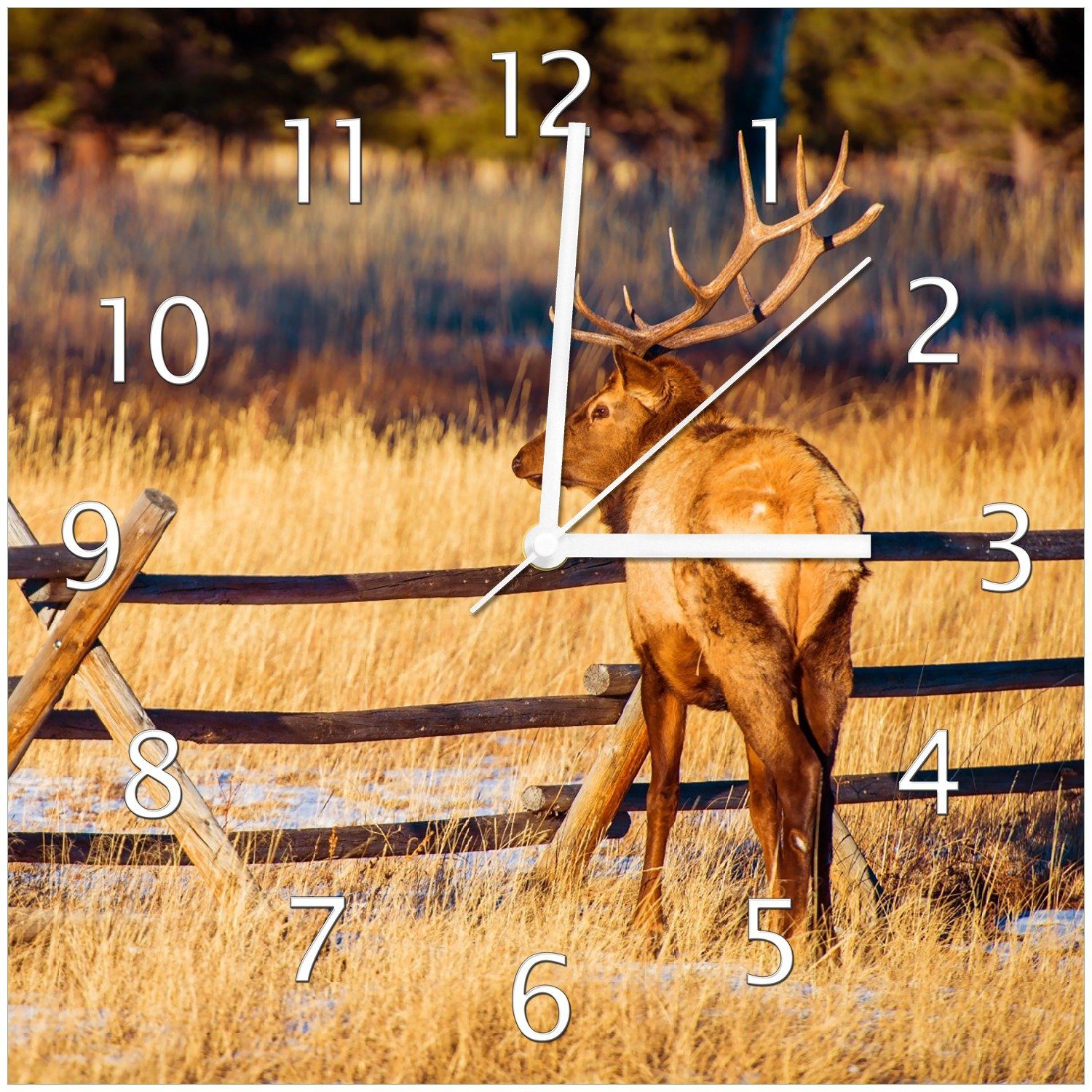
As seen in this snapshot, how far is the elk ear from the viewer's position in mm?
4027

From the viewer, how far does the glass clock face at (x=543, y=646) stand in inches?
149

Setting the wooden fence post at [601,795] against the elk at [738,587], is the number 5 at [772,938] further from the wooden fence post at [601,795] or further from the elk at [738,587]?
the wooden fence post at [601,795]

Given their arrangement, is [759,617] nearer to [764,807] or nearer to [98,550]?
[764,807]

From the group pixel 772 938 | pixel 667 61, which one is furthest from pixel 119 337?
pixel 667 61

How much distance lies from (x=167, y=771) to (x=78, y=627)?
425 mm

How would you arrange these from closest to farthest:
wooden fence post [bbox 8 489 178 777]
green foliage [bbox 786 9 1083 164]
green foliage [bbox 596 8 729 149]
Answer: wooden fence post [bbox 8 489 178 777]
green foliage [bbox 596 8 729 149]
green foliage [bbox 786 9 1083 164]

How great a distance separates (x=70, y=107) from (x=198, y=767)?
17.7m

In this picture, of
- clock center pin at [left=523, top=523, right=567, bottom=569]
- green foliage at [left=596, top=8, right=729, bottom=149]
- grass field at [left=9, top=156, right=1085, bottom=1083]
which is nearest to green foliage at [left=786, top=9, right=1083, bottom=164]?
green foliage at [left=596, top=8, right=729, bottom=149]

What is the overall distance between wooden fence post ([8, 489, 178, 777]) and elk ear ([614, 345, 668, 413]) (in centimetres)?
113

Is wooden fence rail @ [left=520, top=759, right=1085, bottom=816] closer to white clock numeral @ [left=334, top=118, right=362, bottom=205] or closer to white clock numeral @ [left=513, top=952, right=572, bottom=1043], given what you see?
white clock numeral @ [left=513, top=952, right=572, bottom=1043]

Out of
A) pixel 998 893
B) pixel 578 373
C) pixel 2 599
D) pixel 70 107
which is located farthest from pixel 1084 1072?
pixel 70 107

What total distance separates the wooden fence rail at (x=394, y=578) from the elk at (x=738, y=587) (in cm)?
61

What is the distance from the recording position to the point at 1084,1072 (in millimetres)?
3916

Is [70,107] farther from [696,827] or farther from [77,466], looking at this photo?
[696,827]
